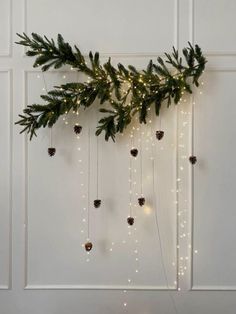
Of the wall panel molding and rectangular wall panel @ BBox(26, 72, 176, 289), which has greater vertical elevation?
the wall panel molding

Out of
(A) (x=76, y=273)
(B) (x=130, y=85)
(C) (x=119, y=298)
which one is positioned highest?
(B) (x=130, y=85)

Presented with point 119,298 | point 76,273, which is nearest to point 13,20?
point 76,273

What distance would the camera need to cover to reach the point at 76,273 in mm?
2363

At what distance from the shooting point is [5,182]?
7.75 ft

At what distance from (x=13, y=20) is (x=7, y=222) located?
48.9 inches

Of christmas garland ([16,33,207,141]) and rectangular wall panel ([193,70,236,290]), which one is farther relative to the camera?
rectangular wall panel ([193,70,236,290])

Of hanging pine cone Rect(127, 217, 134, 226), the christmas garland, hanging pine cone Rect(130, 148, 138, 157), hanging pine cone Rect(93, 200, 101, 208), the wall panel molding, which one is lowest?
hanging pine cone Rect(127, 217, 134, 226)

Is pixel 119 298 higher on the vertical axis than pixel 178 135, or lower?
lower

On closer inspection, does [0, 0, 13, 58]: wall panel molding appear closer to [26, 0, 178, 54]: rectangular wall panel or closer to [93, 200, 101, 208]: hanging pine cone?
[26, 0, 178, 54]: rectangular wall panel

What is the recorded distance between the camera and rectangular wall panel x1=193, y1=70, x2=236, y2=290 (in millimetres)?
2332

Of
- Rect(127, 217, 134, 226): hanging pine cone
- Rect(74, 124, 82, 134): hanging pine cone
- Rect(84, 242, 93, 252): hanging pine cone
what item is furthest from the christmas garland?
Rect(84, 242, 93, 252): hanging pine cone

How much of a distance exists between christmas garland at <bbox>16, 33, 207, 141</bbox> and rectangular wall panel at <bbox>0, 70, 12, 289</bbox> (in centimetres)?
17

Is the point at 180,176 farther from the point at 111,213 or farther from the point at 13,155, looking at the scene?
the point at 13,155

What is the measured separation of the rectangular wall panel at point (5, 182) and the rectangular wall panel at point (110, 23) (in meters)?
0.42
